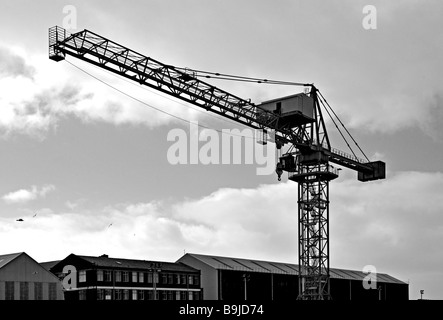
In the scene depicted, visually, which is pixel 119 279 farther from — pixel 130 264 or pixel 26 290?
pixel 26 290

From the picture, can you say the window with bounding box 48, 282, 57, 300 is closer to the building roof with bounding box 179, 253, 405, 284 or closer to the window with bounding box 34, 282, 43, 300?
the window with bounding box 34, 282, 43, 300

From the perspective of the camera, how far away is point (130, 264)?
A: 89062mm

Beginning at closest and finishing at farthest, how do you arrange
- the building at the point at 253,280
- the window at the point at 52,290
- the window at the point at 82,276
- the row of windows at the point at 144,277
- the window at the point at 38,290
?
1. the window at the point at 38,290
2. the window at the point at 52,290
3. the window at the point at 82,276
4. the row of windows at the point at 144,277
5. the building at the point at 253,280

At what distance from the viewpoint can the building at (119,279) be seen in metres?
84.2

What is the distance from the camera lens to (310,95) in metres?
81.0

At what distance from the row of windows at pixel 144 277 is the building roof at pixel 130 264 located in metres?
0.80

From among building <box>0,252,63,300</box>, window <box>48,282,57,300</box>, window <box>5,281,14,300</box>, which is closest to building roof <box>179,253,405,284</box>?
window <box>48,282,57,300</box>

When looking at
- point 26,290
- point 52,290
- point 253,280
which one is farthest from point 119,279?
point 253,280

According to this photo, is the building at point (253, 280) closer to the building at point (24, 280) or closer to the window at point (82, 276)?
the window at point (82, 276)

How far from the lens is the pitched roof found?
85750 millimetres

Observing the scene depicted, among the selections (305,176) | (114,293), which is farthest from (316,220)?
(114,293)

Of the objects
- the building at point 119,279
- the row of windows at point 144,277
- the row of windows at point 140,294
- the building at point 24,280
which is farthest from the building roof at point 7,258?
the row of windows at point 140,294

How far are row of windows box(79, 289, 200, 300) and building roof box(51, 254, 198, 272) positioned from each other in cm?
318
